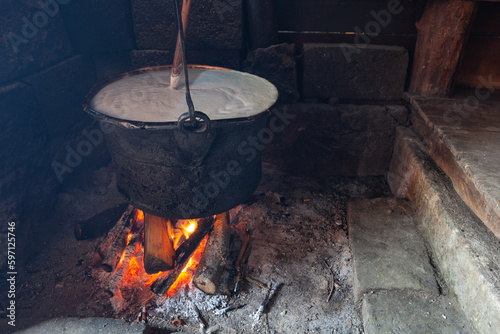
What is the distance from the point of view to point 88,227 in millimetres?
2826

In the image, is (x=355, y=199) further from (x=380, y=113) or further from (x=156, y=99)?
(x=156, y=99)

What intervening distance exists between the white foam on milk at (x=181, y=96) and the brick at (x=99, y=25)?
67cm

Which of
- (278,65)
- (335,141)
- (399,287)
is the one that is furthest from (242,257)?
(278,65)

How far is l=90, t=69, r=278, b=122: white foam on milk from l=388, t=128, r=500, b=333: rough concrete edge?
1292 millimetres

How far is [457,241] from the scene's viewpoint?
2020 mm

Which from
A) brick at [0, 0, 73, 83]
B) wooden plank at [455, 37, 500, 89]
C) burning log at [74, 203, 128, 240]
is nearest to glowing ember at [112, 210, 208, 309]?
burning log at [74, 203, 128, 240]

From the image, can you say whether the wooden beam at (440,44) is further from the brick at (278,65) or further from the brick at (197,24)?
the brick at (197,24)

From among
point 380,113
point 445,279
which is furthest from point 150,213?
point 380,113

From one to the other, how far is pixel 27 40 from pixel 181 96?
137cm

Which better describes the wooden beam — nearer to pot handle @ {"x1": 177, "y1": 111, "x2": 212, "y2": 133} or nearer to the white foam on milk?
the white foam on milk

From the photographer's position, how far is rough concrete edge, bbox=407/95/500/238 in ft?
6.32

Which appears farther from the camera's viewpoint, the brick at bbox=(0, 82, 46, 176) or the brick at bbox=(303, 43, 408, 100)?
the brick at bbox=(303, 43, 408, 100)

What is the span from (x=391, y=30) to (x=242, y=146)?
1.88 meters

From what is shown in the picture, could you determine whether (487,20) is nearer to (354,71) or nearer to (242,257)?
(354,71)
